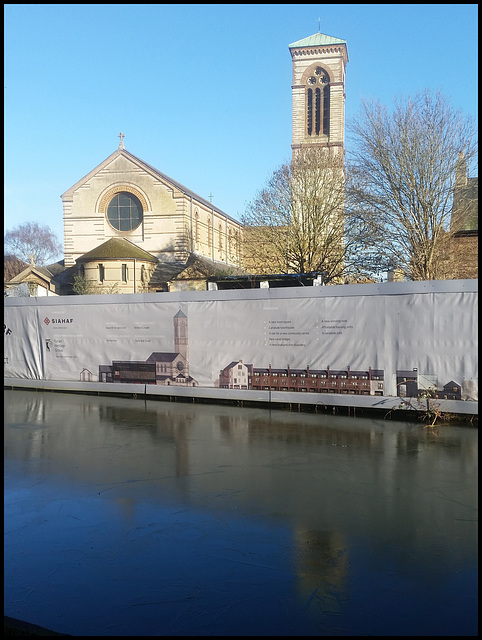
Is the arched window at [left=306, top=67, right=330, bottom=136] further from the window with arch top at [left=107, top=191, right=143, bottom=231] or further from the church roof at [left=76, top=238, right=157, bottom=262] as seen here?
Answer: the church roof at [left=76, top=238, right=157, bottom=262]

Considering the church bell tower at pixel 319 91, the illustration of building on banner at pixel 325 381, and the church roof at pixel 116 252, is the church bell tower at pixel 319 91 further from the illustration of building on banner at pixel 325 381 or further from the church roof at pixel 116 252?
the illustration of building on banner at pixel 325 381

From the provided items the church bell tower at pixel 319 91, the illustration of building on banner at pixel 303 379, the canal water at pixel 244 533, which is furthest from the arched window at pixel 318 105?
the canal water at pixel 244 533

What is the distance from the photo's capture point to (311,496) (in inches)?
253

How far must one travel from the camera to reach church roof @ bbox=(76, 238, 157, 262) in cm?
4781

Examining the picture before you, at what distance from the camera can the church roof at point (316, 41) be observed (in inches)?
2985

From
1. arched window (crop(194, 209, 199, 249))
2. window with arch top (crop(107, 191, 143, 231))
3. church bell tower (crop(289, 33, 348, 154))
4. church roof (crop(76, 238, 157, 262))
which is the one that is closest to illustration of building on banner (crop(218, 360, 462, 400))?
church roof (crop(76, 238, 157, 262))

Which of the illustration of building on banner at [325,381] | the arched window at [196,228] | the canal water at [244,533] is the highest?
the arched window at [196,228]

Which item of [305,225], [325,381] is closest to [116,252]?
[305,225]

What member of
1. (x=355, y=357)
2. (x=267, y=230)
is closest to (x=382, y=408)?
(x=355, y=357)

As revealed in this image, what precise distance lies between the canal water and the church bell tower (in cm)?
6863

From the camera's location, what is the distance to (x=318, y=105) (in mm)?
74625

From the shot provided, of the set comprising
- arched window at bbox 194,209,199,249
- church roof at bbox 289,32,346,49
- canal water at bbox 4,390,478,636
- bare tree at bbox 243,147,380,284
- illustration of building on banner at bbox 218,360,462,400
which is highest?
church roof at bbox 289,32,346,49

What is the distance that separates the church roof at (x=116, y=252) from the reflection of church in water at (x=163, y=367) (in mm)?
34647

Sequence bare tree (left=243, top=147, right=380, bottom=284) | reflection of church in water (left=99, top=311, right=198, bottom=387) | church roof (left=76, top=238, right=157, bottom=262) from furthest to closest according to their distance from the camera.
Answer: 1. church roof (left=76, top=238, right=157, bottom=262)
2. bare tree (left=243, top=147, right=380, bottom=284)
3. reflection of church in water (left=99, top=311, right=198, bottom=387)
